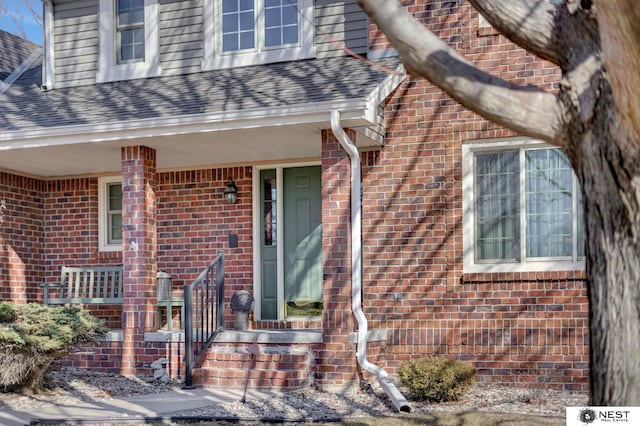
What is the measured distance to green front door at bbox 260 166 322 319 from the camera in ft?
37.6

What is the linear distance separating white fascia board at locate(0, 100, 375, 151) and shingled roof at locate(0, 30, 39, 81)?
309cm

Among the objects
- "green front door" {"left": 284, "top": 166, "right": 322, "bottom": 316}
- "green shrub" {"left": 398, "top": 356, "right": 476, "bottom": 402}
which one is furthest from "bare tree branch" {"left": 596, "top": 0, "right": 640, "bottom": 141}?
"green front door" {"left": 284, "top": 166, "right": 322, "bottom": 316}

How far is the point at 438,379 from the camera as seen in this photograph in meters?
8.11

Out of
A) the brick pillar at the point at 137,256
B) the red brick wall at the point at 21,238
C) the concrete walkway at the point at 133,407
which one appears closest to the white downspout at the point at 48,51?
the red brick wall at the point at 21,238

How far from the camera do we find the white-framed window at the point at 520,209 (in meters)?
9.78

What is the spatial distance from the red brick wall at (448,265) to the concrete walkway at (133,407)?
208cm

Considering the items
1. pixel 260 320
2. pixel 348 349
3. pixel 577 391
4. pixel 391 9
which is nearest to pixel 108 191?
pixel 260 320

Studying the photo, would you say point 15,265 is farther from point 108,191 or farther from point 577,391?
point 577,391

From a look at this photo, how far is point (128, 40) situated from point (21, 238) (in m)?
3.20

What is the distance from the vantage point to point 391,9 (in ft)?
13.7

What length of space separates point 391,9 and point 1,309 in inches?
241

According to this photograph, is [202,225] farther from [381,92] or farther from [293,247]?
[381,92]

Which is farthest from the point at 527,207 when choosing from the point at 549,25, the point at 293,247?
A: the point at 549,25

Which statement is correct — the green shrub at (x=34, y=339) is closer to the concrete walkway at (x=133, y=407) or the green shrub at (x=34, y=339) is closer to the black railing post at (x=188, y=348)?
the concrete walkway at (x=133, y=407)
